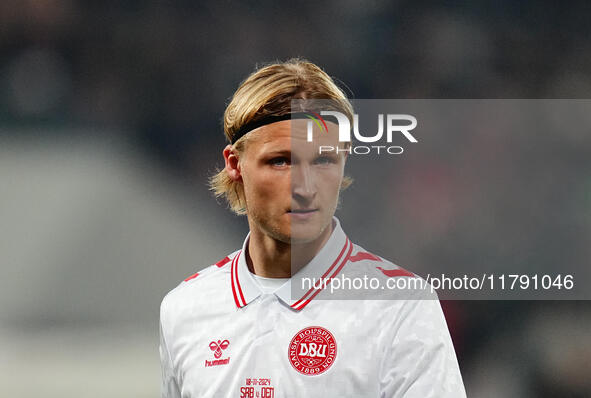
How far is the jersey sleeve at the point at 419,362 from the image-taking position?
5.49 ft

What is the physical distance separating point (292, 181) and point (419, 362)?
57 centimetres

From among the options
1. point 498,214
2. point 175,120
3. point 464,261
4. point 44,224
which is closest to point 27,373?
point 44,224

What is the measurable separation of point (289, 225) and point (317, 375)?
1.32ft

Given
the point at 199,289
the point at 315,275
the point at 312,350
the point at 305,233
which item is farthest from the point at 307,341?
the point at 199,289

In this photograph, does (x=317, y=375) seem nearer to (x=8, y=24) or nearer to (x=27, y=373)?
(x=27, y=373)

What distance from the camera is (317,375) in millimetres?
1756

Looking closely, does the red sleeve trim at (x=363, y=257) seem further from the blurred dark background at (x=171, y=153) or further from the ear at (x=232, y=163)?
the ear at (x=232, y=163)

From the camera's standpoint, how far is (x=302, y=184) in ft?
6.20

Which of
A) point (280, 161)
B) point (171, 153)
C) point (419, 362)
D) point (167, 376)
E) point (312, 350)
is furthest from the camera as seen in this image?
point (171, 153)

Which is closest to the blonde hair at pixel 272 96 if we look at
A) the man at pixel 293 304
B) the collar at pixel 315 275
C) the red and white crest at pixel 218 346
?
the man at pixel 293 304

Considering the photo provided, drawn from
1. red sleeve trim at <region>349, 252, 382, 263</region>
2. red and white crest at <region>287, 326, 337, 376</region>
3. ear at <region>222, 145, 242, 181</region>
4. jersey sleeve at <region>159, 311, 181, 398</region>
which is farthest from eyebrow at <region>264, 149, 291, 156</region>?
jersey sleeve at <region>159, 311, 181, 398</region>

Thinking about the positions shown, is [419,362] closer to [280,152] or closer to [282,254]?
[282,254]

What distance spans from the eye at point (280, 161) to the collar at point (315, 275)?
0.71 feet

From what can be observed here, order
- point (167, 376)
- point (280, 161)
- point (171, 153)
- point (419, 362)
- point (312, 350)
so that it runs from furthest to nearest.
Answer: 1. point (171, 153)
2. point (167, 376)
3. point (280, 161)
4. point (312, 350)
5. point (419, 362)
